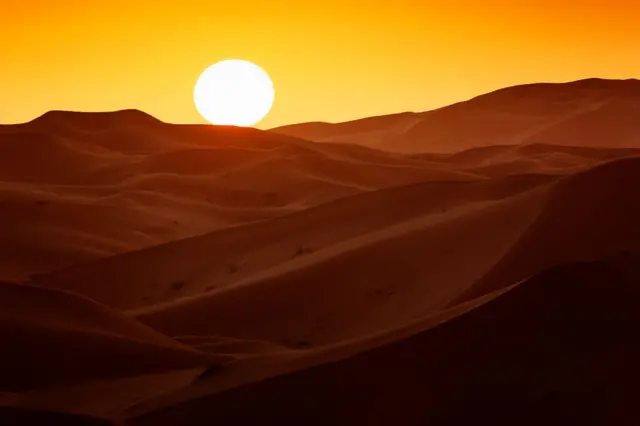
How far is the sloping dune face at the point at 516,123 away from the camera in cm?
2498

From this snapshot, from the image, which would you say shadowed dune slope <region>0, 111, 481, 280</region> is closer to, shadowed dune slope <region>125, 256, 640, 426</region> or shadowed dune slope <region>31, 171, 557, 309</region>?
shadowed dune slope <region>31, 171, 557, 309</region>

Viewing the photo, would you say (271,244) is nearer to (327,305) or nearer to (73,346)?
(327,305)

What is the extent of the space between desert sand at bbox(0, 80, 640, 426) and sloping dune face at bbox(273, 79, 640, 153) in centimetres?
1625

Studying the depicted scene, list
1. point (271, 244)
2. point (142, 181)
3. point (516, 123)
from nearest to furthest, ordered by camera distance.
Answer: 1. point (271, 244)
2. point (142, 181)
3. point (516, 123)

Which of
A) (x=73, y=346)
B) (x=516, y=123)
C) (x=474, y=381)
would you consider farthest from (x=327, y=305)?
(x=516, y=123)

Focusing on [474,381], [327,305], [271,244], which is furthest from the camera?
[271,244]

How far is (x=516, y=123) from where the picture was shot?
93.8 ft

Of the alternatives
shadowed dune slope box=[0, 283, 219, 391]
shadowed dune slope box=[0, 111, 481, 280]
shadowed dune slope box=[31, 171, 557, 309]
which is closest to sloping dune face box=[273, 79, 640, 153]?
shadowed dune slope box=[0, 111, 481, 280]

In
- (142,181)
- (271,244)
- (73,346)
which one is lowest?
(73,346)

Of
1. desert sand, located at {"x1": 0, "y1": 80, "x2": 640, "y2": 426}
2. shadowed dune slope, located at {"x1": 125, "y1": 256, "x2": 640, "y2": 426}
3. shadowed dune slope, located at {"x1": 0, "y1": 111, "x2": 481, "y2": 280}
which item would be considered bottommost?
shadowed dune slope, located at {"x1": 125, "y1": 256, "x2": 640, "y2": 426}

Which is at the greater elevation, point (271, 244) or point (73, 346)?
point (271, 244)

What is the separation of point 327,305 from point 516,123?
25.3 m

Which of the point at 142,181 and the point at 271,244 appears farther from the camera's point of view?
the point at 142,181

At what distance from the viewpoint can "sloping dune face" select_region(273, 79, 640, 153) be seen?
24984 millimetres
